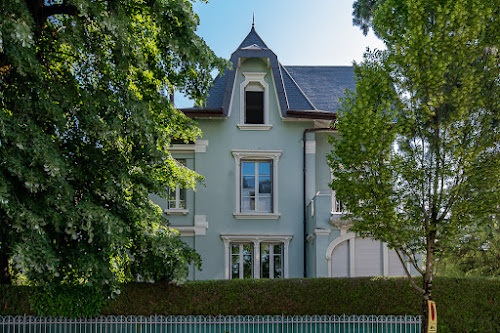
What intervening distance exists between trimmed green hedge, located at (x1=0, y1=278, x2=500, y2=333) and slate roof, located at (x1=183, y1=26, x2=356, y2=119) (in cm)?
904

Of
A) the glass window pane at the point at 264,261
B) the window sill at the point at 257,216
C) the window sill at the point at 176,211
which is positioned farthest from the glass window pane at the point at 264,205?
the window sill at the point at 176,211

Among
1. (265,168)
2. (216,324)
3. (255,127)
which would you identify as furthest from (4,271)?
(255,127)

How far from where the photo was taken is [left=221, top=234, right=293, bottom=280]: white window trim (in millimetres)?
24266

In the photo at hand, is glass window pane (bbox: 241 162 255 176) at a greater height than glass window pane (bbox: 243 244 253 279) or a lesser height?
greater

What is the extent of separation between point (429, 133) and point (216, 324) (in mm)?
7073

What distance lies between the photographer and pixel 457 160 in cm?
1411

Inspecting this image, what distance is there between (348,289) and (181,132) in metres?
6.12

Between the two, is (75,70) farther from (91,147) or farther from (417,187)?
(417,187)

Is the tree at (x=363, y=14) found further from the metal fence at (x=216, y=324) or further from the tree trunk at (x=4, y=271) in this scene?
the tree trunk at (x=4, y=271)

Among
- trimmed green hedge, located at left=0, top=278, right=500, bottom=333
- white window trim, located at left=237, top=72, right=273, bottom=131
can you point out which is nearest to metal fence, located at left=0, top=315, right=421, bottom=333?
trimmed green hedge, located at left=0, top=278, right=500, bottom=333

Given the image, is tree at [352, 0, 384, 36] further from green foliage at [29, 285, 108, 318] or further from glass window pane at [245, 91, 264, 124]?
green foliage at [29, 285, 108, 318]

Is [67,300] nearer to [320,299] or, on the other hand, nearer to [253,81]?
[320,299]

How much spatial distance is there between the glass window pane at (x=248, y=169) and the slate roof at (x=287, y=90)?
2.17 meters

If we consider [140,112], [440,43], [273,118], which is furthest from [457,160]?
[273,118]
